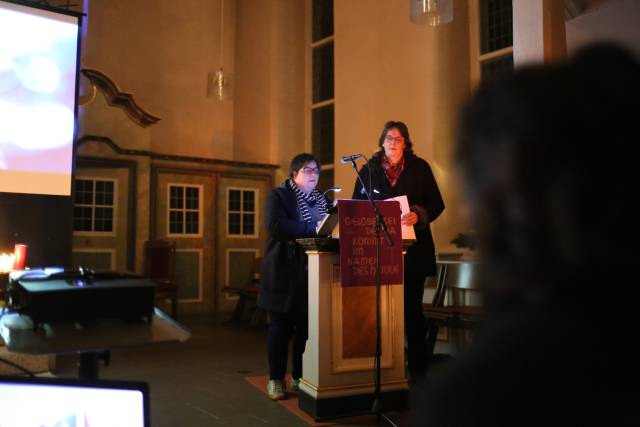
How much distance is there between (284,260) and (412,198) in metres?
0.84

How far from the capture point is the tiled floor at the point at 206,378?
319 cm

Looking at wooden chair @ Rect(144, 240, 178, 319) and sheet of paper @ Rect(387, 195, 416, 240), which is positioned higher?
sheet of paper @ Rect(387, 195, 416, 240)

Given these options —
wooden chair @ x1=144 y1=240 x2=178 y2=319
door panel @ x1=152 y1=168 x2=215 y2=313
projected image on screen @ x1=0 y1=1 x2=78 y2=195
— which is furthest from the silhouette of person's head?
door panel @ x1=152 y1=168 x2=215 y2=313

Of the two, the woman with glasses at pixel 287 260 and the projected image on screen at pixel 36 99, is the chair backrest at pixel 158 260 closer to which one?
the projected image on screen at pixel 36 99

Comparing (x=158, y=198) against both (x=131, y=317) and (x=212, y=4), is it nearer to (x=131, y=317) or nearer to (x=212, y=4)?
(x=212, y=4)

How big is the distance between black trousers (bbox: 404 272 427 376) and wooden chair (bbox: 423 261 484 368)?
101cm

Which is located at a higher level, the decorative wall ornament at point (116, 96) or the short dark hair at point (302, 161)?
the decorative wall ornament at point (116, 96)

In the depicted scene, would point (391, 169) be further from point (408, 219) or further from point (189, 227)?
point (189, 227)

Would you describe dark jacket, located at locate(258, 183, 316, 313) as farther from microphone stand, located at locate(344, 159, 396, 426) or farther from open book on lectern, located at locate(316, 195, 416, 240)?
microphone stand, located at locate(344, 159, 396, 426)

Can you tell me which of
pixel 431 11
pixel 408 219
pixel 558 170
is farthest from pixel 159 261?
pixel 558 170

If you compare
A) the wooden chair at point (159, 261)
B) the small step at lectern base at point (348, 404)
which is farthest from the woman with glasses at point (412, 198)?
the wooden chair at point (159, 261)

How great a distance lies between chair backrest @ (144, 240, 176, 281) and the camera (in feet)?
24.8

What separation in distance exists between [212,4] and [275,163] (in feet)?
10.3

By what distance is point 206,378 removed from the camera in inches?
166
